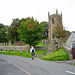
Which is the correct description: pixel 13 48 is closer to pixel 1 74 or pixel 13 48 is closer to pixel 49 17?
pixel 49 17

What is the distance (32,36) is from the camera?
35781mm

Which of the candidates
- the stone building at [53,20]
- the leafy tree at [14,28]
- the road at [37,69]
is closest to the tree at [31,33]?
the road at [37,69]

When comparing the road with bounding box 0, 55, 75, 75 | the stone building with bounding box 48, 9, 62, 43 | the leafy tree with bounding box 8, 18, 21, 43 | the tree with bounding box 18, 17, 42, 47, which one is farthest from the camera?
the leafy tree with bounding box 8, 18, 21, 43

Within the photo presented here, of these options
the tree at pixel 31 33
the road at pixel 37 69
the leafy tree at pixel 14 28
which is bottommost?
the road at pixel 37 69

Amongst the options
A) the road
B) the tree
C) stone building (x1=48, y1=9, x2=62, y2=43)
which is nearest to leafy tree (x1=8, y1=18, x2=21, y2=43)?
stone building (x1=48, y1=9, x2=62, y2=43)

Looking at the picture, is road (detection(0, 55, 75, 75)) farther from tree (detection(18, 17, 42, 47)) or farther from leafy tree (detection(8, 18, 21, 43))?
leafy tree (detection(8, 18, 21, 43))

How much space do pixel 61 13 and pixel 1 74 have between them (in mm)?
56837

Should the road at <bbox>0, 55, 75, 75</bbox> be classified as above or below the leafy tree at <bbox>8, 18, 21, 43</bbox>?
below

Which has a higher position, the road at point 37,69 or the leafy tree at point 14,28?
the leafy tree at point 14,28

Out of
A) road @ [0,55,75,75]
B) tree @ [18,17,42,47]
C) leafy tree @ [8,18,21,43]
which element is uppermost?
leafy tree @ [8,18,21,43]

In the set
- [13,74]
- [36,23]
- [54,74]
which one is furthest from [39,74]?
[36,23]

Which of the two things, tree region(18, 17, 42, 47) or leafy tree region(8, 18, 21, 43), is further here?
leafy tree region(8, 18, 21, 43)

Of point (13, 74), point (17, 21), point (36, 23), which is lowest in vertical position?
point (13, 74)

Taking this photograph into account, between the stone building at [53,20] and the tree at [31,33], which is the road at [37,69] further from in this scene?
the stone building at [53,20]
